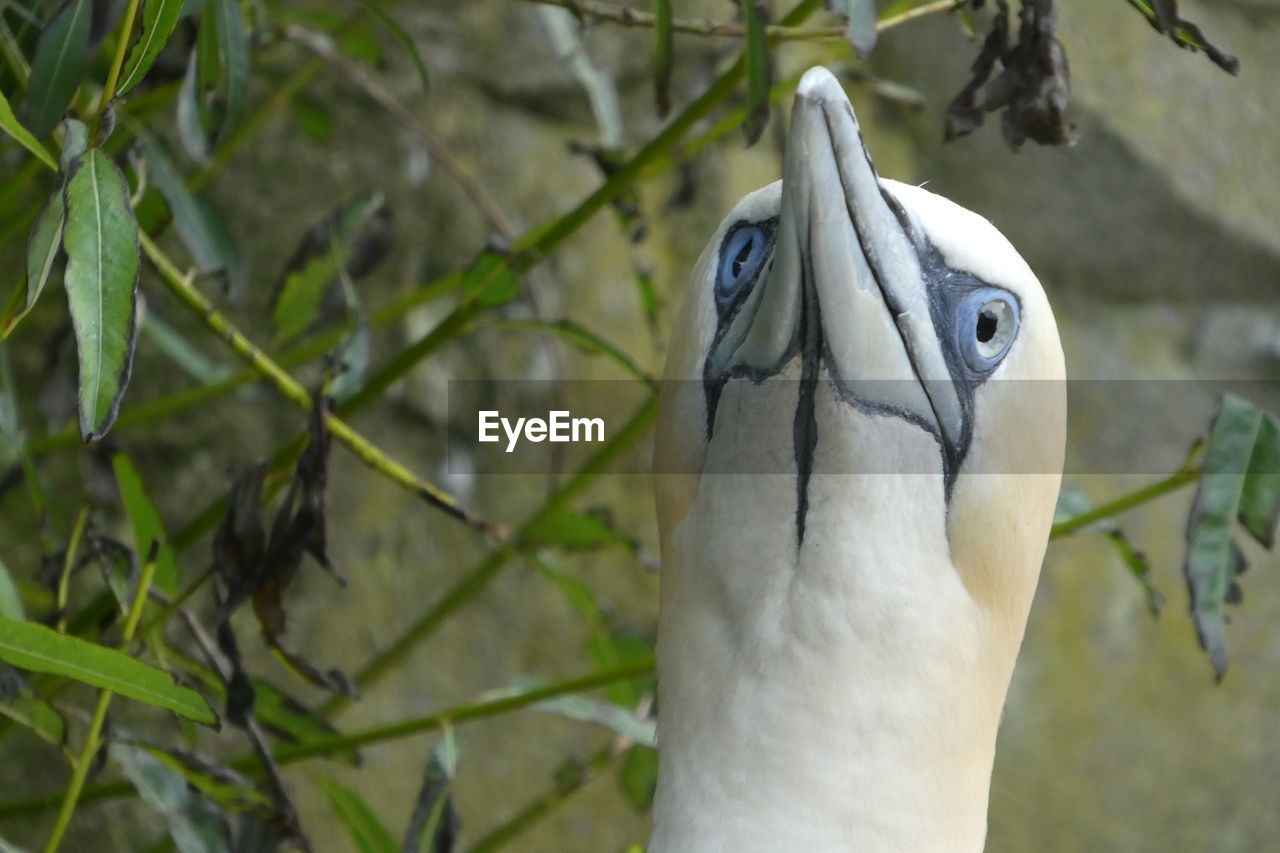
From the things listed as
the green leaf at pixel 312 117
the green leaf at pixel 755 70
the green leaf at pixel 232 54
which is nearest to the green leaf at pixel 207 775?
the green leaf at pixel 232 54

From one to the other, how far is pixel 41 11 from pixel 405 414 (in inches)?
49.3

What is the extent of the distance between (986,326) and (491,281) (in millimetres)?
551

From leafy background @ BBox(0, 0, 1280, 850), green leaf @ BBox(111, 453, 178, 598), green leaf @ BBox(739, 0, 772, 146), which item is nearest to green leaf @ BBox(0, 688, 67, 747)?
leafy background @ BBox(0, 0, 1280, 850)

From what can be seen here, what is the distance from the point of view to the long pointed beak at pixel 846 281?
104 cm

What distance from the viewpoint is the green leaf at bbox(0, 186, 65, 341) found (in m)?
0.93

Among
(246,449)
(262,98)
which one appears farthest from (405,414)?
(262,98)

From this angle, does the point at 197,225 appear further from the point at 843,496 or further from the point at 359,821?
the point at 843,496

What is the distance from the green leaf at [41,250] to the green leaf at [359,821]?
28.8 inches

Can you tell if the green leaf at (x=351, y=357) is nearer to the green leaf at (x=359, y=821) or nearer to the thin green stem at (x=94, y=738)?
the thin green stem at (x=94, y=738)

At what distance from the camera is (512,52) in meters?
2.80

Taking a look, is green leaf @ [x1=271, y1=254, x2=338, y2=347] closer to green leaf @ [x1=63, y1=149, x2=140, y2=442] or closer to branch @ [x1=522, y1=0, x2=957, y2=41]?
branch @ [x1=522, y1=0, x2=957, y2=41]

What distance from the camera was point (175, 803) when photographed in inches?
51.2

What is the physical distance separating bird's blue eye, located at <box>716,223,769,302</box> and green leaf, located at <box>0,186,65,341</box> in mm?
468

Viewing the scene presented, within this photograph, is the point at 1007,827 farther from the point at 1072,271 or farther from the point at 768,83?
the point at 768,83
